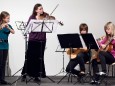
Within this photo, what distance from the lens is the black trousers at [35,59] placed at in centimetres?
612

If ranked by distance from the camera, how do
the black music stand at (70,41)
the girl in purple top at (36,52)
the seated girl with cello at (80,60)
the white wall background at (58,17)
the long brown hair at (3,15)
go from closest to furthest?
the long brown hair at (3,15), the black music stand at (70,41), the girl in purple top at (36,52), the seated girl with cello at (80,60), the white wall background at (58,17)

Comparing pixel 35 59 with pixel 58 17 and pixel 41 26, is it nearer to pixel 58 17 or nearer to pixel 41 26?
pixel 41 26

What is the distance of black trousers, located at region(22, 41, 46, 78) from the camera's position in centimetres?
612

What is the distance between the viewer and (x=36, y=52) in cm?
617

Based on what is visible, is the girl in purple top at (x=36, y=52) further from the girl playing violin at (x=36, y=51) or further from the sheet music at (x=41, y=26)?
the sheet music at (x=41, y=26)

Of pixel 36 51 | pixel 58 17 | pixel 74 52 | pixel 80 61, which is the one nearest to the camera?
pixel 36 51

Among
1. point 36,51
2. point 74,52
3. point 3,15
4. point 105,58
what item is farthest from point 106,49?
point 3,15

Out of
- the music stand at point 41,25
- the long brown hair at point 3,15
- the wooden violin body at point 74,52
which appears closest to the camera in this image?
the music stand at point 41,25

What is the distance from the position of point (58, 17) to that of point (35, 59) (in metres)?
1.72

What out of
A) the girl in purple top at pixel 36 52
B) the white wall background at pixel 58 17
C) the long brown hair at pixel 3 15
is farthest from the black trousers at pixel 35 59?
the white wall background at pixel 58 17

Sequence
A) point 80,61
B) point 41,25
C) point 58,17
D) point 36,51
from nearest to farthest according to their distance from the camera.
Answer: point 41,25 → point 36,51 → point 80,61 → point 58,17

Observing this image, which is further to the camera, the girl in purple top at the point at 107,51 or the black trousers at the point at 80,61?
the black trousers at the point at 80,61

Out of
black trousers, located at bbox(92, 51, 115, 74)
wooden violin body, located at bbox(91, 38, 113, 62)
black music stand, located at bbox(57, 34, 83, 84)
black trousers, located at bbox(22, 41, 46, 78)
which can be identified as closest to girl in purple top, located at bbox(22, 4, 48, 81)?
black trousers, located at bbox(22, 41, 46, 78)

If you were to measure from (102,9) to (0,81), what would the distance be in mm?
3239
